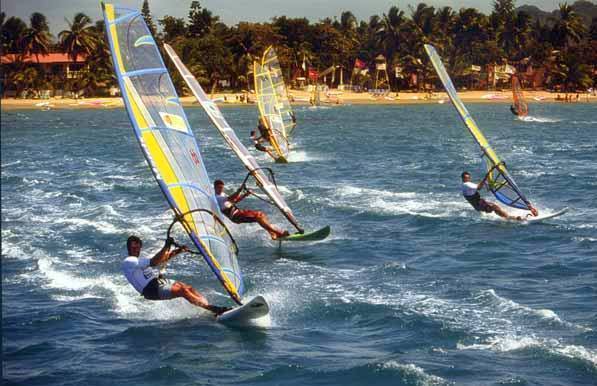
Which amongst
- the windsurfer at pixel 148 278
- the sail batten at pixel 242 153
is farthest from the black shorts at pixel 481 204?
the windsurfer at pixel 148 278

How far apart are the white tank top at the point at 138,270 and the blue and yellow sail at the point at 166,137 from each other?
0.99 meters

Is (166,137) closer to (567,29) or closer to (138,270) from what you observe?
(138,270)

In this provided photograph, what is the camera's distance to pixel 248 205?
26.3m

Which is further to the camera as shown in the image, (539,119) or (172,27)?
(172,27)

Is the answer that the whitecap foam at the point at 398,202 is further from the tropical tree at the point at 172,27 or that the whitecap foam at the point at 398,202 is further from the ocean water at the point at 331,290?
the tropical tree at the point at 172,27

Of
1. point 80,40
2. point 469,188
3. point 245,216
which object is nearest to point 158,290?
point 245,216

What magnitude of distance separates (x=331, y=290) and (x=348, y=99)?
315ft

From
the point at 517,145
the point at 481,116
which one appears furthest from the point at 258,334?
the point at 481,116

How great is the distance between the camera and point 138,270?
13.3 m

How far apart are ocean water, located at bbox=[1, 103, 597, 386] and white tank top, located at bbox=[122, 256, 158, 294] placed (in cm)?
80

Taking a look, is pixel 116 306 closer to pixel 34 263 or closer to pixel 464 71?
pixel 34 263

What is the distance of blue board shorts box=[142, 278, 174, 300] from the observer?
43.9 ft

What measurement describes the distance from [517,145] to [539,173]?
15.0 metres

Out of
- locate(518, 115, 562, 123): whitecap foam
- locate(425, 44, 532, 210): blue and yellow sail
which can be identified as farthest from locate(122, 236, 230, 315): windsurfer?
locate(518, 115, 562, 123): whitecap foam
